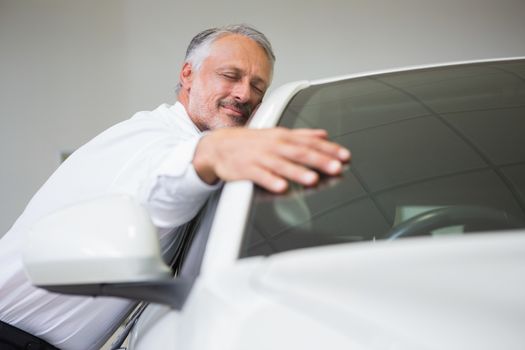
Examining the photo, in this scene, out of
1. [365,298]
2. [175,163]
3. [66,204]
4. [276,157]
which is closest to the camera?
[365,298]

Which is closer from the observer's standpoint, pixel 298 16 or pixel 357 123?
pixel 357 123

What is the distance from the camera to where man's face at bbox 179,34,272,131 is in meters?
1.84

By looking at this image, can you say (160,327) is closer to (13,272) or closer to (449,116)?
(449,116)

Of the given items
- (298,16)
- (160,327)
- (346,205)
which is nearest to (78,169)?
(160,327)

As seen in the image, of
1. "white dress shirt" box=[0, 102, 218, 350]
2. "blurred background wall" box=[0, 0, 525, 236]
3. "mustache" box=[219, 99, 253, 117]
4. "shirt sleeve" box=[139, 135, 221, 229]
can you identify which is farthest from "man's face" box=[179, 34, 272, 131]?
"blurred background wall" box=[0, 0, 525, 236]

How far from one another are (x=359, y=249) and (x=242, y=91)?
1.25 meters

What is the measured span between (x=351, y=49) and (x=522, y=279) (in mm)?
4107

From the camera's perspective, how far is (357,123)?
0.97 m

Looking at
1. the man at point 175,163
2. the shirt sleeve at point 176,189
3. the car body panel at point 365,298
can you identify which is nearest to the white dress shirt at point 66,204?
the man at point 175,163

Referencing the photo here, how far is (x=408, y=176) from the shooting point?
0.84 m

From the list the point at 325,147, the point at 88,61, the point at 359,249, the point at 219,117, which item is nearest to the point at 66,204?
the point at 219,117

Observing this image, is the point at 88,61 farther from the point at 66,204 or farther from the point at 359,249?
the point at 359,249

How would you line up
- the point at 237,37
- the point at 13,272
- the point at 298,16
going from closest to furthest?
the point at 13,272, the point at 237,37, the point at 298,16

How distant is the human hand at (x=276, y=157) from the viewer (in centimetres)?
79
